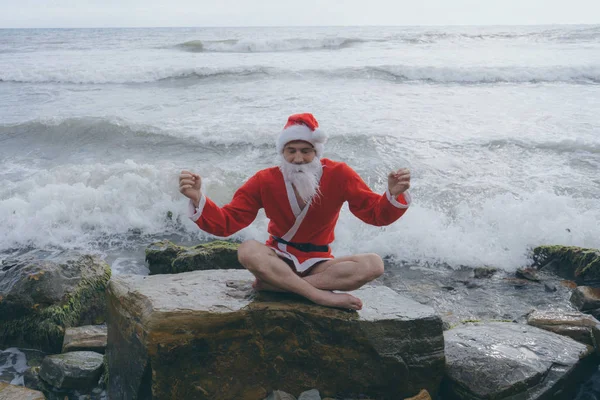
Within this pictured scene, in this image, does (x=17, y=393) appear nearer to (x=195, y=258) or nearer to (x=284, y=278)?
(x=284, y=278)

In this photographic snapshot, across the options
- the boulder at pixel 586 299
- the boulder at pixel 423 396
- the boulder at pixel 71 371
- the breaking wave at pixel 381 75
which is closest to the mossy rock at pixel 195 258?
the boulder at pixel 71 371

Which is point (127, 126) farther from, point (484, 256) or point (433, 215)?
point (484, 256)

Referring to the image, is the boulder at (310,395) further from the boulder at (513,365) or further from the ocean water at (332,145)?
the ocean water at (332,145)

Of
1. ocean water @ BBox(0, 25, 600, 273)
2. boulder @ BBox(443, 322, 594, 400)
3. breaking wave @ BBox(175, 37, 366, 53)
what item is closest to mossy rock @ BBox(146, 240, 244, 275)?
ocean water @ BBox(0, 25, 600, 273)

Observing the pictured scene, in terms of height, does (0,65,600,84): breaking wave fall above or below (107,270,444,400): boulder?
above

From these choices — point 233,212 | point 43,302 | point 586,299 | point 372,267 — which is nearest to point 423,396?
point 372,267

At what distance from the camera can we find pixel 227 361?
3.20 metres

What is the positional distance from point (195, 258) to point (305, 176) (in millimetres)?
2508

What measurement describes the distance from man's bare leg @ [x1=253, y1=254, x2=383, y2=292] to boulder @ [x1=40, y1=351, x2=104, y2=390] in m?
1.44

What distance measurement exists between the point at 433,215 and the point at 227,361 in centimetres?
443

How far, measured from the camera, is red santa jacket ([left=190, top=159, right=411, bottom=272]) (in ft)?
11.2

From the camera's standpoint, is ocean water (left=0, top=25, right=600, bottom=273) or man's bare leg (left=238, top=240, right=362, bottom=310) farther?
ocean water (left=0, top=25, right=600, bottom=273)

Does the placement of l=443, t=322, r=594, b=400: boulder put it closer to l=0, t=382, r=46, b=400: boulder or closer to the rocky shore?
the rocky shore

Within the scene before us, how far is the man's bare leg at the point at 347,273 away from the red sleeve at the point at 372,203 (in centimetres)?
25
